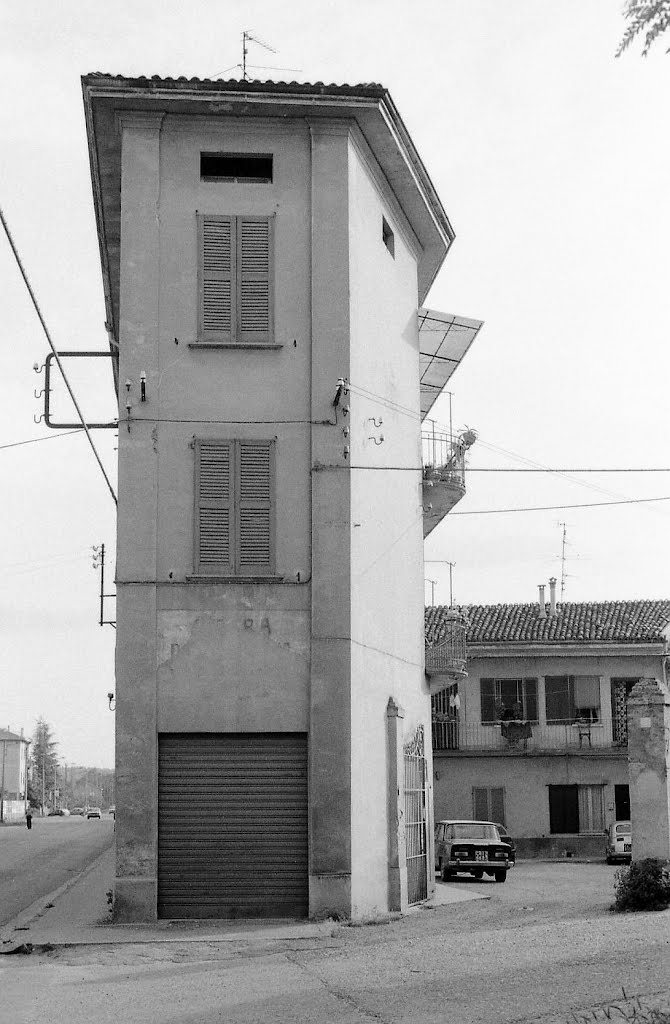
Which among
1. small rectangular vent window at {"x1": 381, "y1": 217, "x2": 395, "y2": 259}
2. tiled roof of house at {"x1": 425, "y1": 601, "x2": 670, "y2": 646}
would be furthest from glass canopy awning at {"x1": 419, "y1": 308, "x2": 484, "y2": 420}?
tiled roof of house at {"x1": 425, "y1": 601, "x2": 670, "y2": 646}

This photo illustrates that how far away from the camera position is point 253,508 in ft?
67.1

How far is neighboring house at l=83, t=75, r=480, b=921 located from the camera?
19500 mm

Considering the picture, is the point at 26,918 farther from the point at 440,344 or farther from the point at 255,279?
the point at 440,344

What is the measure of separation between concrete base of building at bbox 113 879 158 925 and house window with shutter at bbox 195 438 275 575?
4584mm

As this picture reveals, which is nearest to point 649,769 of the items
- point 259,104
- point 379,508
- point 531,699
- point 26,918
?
point 379,508

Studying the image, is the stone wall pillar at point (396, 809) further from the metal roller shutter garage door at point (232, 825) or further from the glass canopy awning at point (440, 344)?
the glass canopy awning at point (440, 344)

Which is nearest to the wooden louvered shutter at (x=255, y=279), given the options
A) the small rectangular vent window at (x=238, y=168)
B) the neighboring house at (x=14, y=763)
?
the small rectangular vent window at (x=238, y=168)

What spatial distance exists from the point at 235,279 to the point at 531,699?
27.5 meters

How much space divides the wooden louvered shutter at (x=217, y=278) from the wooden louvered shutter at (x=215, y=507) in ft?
5.94

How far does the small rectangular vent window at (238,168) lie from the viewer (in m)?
21.5

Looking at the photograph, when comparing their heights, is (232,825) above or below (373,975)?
above

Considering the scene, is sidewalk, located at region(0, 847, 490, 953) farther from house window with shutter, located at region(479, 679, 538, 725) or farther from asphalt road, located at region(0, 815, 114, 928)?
house window with shutter, located at region(479, 679, 538, 725)

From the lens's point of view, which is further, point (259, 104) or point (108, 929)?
point (259, 104)

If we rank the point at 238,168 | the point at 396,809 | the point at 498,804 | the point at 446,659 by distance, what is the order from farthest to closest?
the point at 498,804 → the point at 446,659 → the point at 238,168 → the point at 396,809
